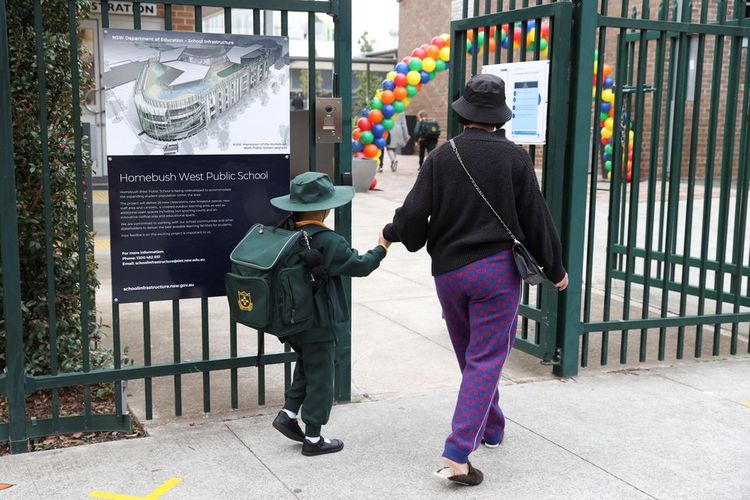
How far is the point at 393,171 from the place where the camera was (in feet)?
73.5

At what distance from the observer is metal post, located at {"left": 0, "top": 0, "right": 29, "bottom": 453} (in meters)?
3.82

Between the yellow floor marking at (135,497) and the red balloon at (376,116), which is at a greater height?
the red balloon at (376,116)

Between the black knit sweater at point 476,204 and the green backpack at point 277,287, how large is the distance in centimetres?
49

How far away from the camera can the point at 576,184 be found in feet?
17.4

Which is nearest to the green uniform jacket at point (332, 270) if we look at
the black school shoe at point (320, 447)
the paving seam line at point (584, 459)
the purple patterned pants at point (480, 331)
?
the purple patterned pants at point (480, 331)

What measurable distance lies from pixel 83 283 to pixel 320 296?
47.0 inches

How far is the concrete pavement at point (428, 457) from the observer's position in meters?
3.71

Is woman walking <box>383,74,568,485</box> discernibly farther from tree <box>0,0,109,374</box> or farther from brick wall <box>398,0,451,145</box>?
brick wall <box>398,0,451,145</box>

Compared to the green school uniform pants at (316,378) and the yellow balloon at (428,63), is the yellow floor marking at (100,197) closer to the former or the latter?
the yellow balloon at (428,63)

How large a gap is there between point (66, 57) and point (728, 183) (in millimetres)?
4369

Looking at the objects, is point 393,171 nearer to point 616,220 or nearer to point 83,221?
point 616,220

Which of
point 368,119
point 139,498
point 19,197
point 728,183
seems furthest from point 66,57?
point 368,119

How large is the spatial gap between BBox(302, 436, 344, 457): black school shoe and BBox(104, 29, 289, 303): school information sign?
937 mm

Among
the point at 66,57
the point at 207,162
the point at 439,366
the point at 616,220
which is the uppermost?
the point at 66,57
